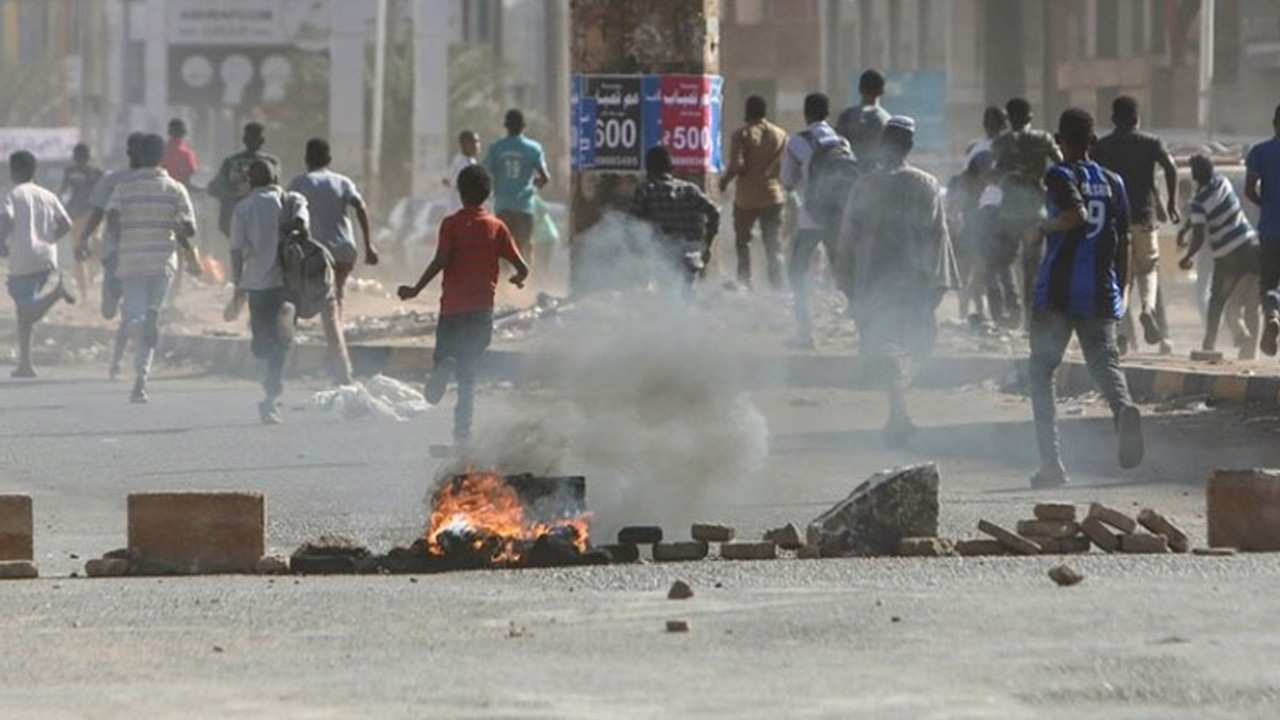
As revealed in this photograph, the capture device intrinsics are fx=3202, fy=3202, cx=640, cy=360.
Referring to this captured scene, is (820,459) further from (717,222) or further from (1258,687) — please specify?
(1258,687)

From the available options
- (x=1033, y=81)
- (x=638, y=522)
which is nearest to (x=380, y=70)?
(x=1033, y=81)

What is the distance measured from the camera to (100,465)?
15688 mm

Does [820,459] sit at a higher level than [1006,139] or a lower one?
lower

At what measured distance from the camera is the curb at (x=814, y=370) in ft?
58.5

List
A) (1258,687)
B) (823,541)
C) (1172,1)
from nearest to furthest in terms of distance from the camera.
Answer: (1258,687) < (823,541) < (1172,1)

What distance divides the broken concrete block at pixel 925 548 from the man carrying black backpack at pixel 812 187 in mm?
9189

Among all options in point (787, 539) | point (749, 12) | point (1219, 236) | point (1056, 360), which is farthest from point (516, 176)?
point (749, 12)

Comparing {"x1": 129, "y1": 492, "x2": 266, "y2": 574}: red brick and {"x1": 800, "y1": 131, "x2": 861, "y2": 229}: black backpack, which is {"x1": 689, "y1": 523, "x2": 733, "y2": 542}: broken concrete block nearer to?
{"x1": 129, "y1": 492, "x2": 266, "y2": 574}: red brick

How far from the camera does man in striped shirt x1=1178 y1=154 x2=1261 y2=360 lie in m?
20.5

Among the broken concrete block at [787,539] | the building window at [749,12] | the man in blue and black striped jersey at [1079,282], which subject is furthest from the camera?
the building window at [749,12]

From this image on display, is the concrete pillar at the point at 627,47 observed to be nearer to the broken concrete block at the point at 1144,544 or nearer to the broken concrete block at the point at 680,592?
the broken concrete block at the point at 1144,544

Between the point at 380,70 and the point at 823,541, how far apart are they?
160ft

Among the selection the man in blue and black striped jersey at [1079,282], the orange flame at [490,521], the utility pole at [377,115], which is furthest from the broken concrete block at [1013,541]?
the utility pole at [377,115]

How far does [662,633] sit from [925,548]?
2062 mm
